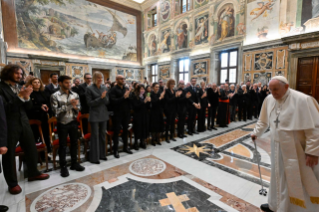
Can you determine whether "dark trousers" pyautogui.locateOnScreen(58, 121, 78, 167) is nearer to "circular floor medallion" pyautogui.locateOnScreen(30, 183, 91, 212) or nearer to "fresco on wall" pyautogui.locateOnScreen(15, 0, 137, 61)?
"circular floor medallion" pyautogui.locateOnScreen(30, 183, 91, 212)

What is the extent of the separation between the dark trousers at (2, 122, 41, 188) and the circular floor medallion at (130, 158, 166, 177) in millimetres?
1745

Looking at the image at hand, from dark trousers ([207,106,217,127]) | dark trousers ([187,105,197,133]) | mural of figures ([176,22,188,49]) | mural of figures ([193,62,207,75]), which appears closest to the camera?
dark trousers ([187,105,197,133])

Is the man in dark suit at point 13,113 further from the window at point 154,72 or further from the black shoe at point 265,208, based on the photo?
the window at point 154,72

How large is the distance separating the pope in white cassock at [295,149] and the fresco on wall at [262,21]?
9291 millimetres

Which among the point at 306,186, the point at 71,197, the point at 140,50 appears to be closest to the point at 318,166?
the point at 306,186

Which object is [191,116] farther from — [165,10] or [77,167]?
[165,10]

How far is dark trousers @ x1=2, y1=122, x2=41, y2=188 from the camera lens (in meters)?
2.47

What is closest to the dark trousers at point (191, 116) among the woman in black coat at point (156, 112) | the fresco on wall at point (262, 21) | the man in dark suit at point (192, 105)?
the man in dark suit at point (192, 105)

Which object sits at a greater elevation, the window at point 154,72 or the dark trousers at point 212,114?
the window at point 154,72

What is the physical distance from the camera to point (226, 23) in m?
10.7

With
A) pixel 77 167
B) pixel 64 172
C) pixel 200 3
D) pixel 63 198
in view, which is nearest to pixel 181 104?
pixel 77 167

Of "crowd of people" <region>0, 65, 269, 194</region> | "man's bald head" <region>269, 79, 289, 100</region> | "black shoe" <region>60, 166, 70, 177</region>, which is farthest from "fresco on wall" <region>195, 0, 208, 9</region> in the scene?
"black shoe" <region>60, 166, 70, 177</region>

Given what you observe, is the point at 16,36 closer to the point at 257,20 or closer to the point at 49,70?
the point at 49,70

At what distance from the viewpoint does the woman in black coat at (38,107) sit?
339cm
